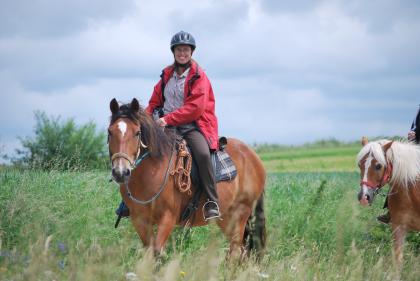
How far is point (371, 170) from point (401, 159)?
0.58 metres

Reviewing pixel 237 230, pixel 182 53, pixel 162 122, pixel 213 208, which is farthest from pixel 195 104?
pixel 237 230

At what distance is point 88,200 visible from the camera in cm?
984

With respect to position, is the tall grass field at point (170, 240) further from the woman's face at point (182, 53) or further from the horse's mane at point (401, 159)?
the woman's face at point (182, 53)

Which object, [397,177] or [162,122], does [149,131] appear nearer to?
[162,122]

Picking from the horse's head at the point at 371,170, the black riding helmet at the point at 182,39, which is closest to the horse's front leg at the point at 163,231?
the black riding helmet at the point at 182,39

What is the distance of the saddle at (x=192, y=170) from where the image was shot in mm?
7509

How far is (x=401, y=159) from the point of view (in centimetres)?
902

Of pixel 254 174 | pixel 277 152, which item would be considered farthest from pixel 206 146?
pixel 277 152

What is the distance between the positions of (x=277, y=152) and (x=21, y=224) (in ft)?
103

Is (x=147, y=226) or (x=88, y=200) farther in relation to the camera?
(x=88, y=200)

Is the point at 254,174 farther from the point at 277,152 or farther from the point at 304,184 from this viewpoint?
the point at 277,152

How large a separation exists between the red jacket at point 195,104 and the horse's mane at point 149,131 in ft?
1.25

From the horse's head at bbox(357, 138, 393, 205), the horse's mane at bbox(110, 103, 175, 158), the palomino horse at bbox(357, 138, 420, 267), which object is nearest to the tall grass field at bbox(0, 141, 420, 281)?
the horse's head at bbox(357, 138, 393, 205)

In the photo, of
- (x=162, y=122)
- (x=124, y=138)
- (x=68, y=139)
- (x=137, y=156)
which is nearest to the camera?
(x=124, y=138)
